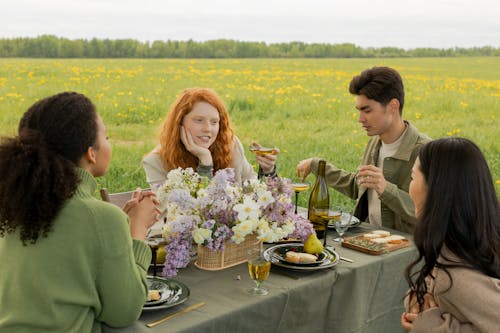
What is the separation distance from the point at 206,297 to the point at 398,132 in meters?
1.92

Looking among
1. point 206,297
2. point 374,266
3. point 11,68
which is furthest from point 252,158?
point 11,68

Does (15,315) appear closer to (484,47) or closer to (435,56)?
(484,47)

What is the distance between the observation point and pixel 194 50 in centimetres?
1770

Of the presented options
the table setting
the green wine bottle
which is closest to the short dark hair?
the green wine bottle

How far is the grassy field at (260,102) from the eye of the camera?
8234 millimetres

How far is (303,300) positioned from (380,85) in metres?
1.71

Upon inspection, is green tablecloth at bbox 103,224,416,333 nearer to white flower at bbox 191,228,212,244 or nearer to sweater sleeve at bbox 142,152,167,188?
white flower at bbox 191,228,212,244

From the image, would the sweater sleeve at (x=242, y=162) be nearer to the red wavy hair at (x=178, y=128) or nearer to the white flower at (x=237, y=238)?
the red wavy hair at (x=178, y=128)

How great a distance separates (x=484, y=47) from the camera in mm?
21047

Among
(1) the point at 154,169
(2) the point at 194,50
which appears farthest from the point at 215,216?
(2) the point at 194,50

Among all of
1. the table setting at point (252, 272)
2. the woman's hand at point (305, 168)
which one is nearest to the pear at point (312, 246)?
the table setting at point (252, 272)

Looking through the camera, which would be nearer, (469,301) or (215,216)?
(469,301)

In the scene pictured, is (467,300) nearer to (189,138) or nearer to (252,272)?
(252,272)

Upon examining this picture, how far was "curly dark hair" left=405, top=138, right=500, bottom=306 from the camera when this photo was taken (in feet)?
6.22
